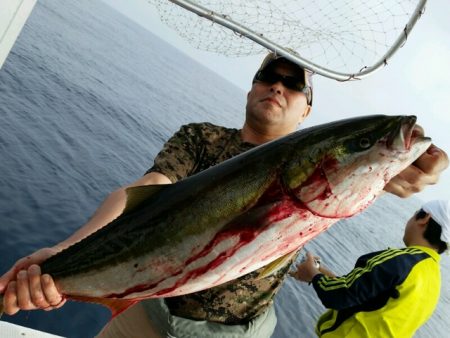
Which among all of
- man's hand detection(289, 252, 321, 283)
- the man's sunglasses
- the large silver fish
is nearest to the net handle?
the man's sunglasses

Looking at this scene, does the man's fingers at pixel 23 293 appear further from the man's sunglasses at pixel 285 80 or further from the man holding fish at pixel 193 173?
the man's sunglasses at pixel 285 80

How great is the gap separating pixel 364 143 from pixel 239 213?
833 mm

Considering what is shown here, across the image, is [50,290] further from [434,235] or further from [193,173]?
[434,235]

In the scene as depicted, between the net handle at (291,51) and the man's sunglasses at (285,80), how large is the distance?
0.82ft

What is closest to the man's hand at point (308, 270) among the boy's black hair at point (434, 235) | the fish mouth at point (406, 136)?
the boy's black hair at point (434, 235)

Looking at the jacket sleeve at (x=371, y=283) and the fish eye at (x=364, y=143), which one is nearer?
the fish eye at (x=364, y=143)

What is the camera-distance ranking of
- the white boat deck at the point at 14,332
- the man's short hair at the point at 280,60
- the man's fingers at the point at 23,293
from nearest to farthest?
1. the man's fingers at the point at 23,293
2. the man's short hair at the point at 280,60
3. the white boat deck at the point at 14,332

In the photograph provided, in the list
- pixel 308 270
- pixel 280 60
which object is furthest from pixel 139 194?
pixel 308 270

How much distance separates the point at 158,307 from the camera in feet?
11.4

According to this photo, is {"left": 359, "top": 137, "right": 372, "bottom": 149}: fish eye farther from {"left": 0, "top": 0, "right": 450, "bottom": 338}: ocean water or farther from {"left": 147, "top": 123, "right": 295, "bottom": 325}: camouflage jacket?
{"left": 0, "top": 0, "right": 450, "bottom": 338}: ocean water

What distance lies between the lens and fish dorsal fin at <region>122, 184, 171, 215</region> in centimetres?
251

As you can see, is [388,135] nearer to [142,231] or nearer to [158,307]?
[142,231]

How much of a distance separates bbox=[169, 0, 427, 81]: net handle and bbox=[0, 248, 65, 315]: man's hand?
9.73ft

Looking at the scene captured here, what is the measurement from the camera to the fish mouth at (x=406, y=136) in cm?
201
